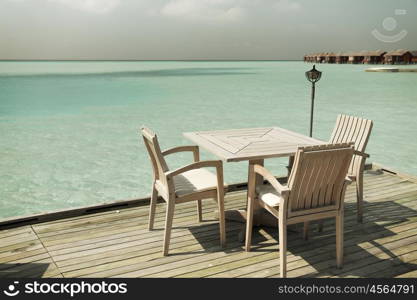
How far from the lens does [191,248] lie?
10.1ft

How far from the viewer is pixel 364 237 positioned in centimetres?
326

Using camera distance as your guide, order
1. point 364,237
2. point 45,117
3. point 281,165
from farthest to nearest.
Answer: point 45,117
point 281,165
point 364,237

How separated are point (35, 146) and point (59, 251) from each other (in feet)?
25.8

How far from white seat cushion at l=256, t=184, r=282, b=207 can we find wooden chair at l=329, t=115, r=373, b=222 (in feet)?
2.96

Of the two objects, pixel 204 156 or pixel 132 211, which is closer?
pixel 132 211

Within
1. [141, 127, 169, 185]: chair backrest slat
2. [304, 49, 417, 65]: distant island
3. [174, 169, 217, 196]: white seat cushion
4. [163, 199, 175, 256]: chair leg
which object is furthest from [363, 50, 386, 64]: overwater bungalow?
[163, 199, 175, 256]: chair leg

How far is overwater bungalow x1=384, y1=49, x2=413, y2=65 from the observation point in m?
69.9

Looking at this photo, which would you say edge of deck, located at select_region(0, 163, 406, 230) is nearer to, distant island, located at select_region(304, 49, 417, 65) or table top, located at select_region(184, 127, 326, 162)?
table top, located at select_region(184, 127, 326, 162)

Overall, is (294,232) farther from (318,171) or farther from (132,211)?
(132,211)

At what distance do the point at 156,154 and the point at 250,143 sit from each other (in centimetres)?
85

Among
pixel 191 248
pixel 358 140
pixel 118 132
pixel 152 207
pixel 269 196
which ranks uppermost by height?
pixel 358 140

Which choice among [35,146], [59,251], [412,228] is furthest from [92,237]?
[35,146]

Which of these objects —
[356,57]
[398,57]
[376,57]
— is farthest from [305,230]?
[356,57]

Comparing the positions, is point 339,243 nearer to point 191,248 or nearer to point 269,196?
point 269,196
